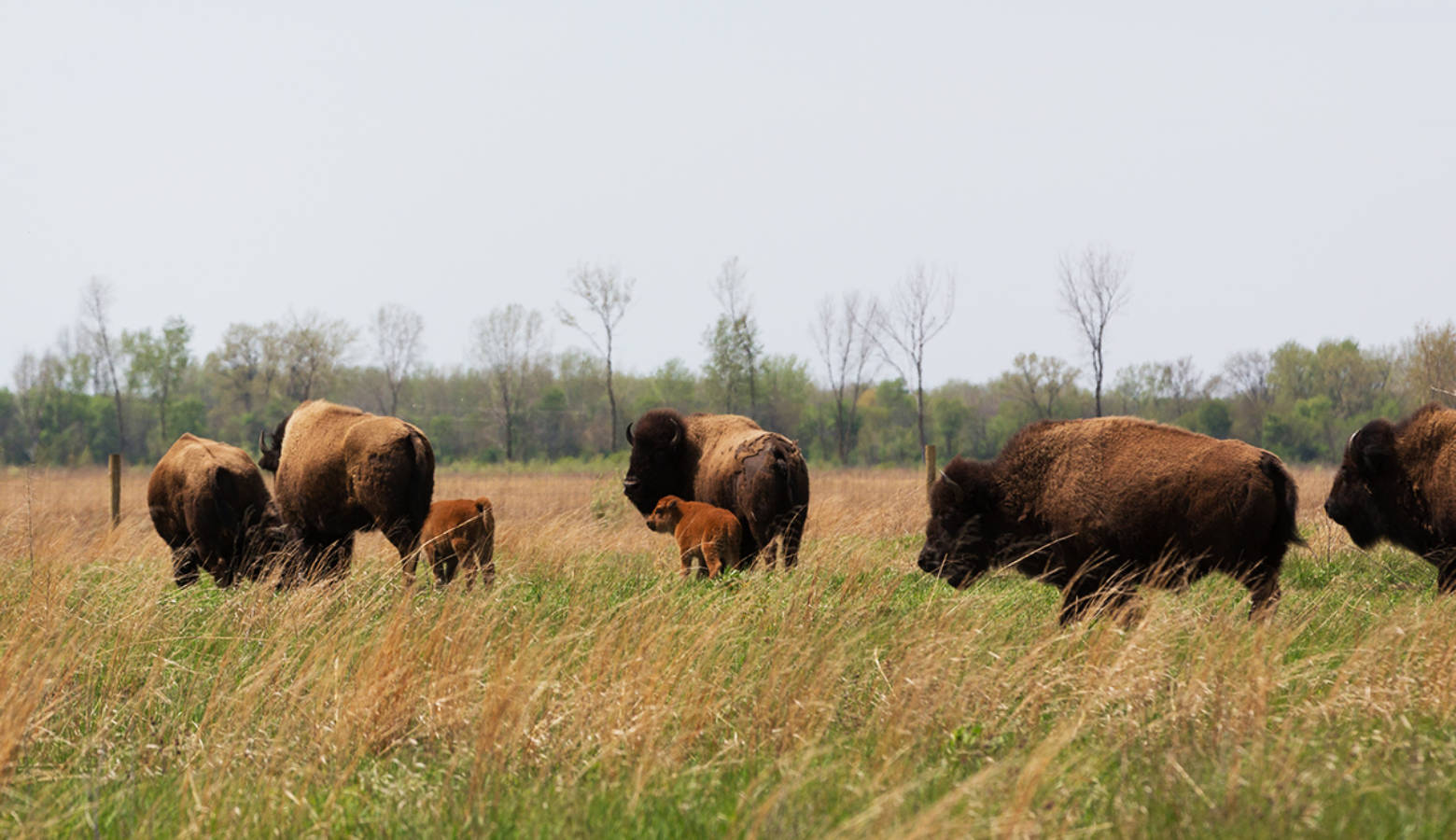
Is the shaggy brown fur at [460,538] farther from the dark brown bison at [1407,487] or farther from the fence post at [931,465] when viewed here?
the fence post at [931,465]

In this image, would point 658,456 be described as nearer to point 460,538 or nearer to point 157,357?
point 460,538

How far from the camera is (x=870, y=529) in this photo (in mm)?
15477

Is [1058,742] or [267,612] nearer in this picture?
[1058,742]

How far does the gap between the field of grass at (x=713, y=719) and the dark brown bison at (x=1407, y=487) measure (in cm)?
175

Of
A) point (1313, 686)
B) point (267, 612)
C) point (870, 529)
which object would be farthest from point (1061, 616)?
point (870, 529)

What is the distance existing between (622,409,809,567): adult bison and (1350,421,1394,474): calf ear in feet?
14.6

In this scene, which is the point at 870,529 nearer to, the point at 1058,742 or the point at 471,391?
the point at 1058,742

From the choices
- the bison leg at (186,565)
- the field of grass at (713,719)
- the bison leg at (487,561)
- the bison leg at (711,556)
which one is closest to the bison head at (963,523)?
the field of grass at (713,719)

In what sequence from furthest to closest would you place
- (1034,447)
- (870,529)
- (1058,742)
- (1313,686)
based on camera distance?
(870,529) → (1034,447) → (1313,686) → (1058,742)

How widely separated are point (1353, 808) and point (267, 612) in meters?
5.87

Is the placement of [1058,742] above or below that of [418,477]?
below

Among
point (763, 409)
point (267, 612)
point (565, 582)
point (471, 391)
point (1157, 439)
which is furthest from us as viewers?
point (471, 391)

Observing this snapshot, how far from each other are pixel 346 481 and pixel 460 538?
5.21 feet

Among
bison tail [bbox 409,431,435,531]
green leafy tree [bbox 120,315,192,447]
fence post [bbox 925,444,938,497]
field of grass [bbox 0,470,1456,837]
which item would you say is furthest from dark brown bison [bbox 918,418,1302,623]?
green leafy tree [bbox 120,315,192,447]
